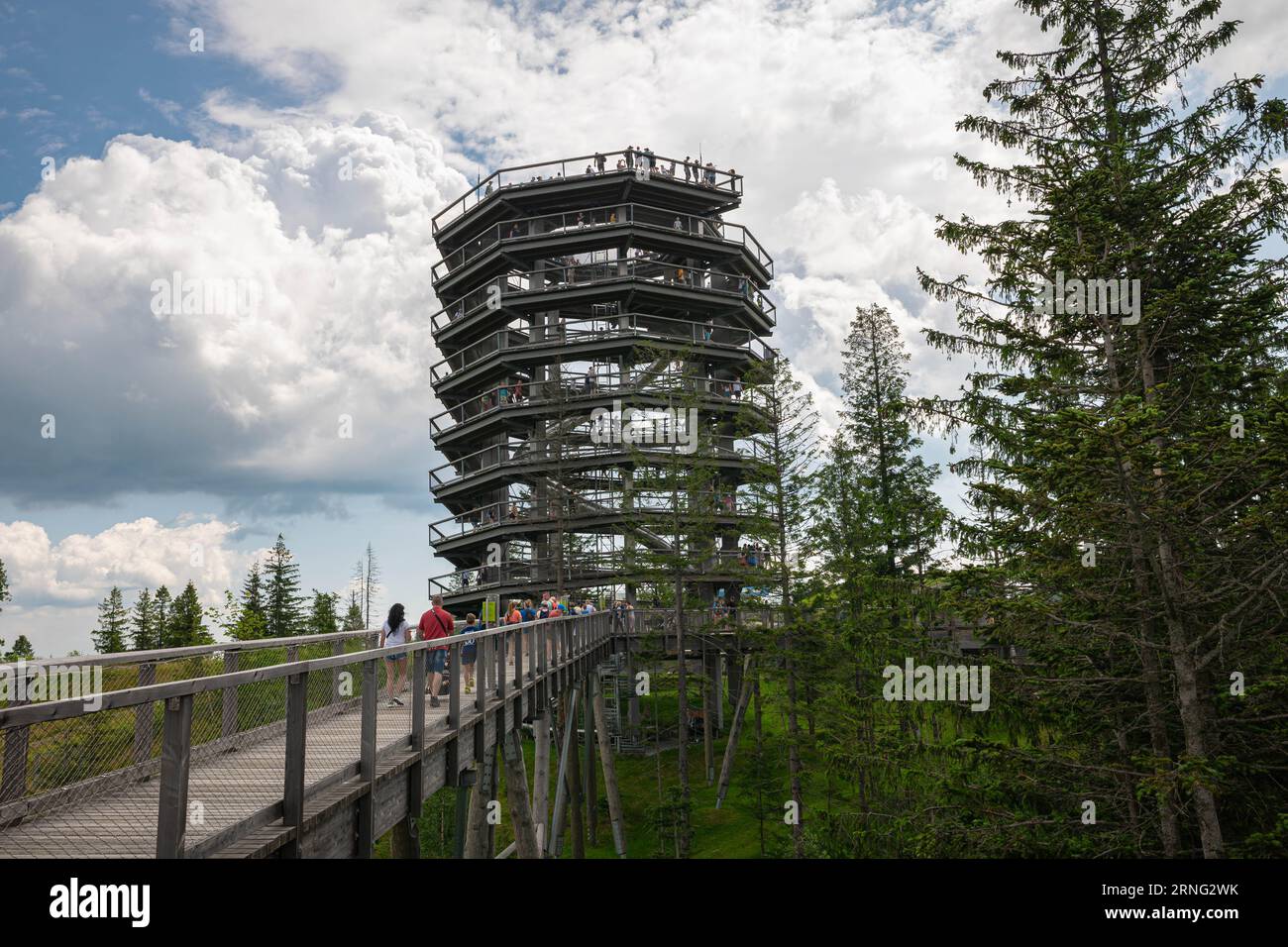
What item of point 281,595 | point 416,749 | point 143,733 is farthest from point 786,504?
point 281,595

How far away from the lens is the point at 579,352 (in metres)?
43.3

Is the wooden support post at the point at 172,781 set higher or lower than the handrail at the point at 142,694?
lower

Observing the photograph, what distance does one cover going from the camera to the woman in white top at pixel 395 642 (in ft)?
34.2

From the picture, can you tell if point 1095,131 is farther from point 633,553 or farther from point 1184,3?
point 633,553

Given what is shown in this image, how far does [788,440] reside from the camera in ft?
102

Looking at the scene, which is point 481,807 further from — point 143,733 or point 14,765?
point 14,765

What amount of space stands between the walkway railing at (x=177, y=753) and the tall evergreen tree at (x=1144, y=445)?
29.0ft

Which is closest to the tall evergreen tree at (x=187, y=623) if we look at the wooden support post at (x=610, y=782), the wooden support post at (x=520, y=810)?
the wooden support post at (x=610, y=782)

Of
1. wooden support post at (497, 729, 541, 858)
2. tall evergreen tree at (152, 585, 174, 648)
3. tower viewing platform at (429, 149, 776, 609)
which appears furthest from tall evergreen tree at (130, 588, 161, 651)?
wooden support post at (497, 729, 541, 858)

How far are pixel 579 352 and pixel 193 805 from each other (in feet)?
126

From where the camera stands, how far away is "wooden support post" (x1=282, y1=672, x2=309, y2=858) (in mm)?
6297

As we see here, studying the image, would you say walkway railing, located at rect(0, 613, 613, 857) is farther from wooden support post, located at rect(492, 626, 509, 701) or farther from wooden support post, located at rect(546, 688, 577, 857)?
wooden support post, located at rect(546, 688, 577, 857)

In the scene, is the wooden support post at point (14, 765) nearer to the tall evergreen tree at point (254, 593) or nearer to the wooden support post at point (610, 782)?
the wooden support post at point (610, 782)
